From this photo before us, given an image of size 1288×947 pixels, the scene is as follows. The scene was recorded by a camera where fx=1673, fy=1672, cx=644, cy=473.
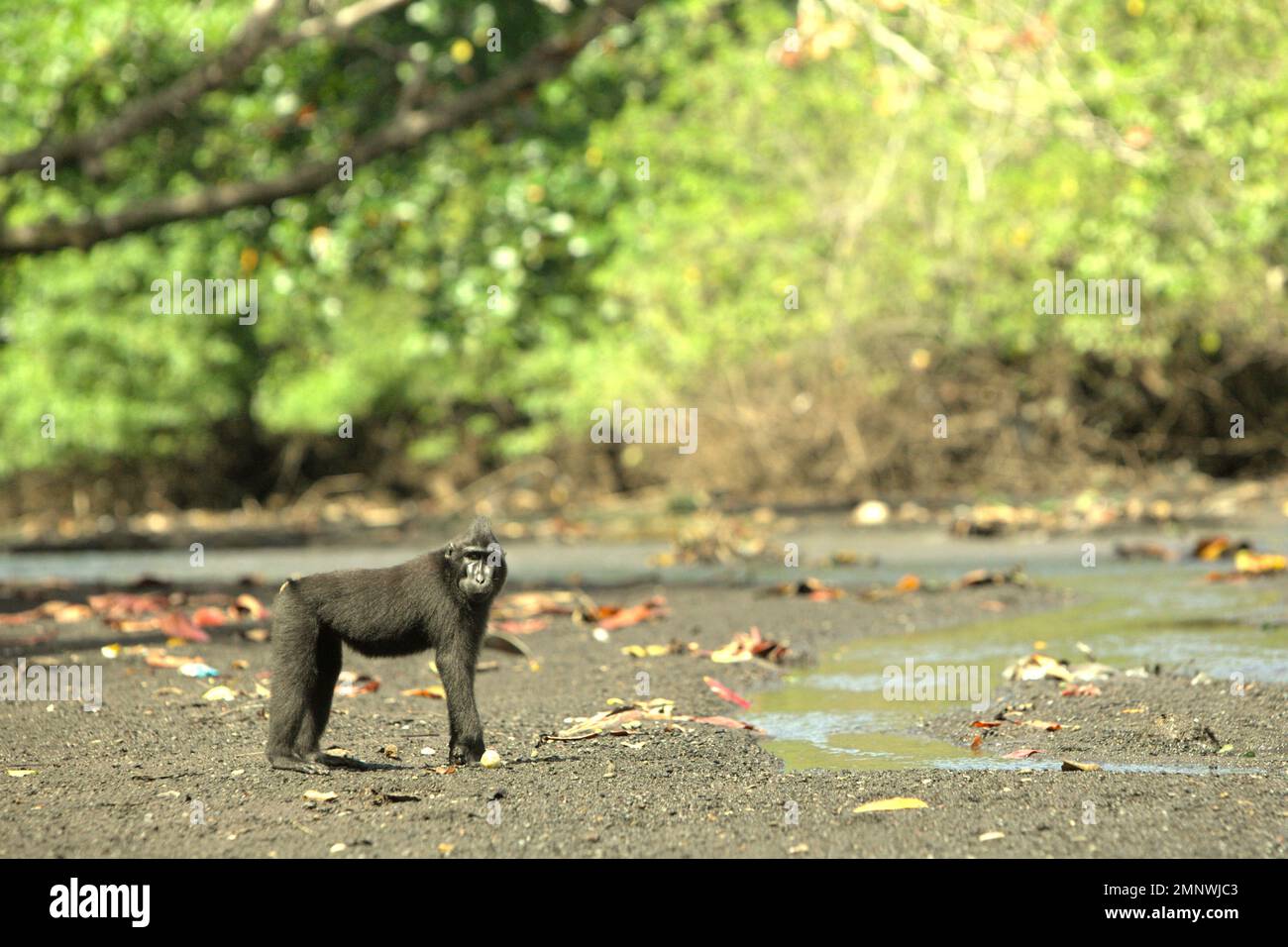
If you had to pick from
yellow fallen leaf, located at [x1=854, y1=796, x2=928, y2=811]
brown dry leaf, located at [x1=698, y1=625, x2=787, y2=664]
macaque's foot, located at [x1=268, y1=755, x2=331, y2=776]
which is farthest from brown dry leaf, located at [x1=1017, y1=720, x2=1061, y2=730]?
macaque's foot, located at [x1=268, y1=755, x2=331, y2=776]

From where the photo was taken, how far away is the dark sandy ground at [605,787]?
4.56 metres

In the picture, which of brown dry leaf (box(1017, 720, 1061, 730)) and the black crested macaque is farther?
brown dry leaf (box(1017, 720, 1061, 730))

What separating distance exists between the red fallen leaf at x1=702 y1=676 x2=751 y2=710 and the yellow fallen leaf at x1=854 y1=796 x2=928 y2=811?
2022mm

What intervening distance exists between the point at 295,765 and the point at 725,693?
7.10 feet

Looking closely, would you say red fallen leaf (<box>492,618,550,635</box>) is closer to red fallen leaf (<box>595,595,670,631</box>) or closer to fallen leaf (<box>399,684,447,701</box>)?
red fallen leaf (<box>595,595,670,631</box>)

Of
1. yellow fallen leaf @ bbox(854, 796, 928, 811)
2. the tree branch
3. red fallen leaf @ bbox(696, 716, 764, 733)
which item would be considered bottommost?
yellow fallen leaf @ bbox(854, 796, 928, 811)

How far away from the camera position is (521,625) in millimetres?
9836

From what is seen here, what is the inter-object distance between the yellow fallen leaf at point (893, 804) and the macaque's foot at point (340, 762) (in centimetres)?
171

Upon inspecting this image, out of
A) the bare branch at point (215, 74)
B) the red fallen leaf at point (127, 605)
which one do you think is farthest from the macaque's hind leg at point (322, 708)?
the bare branch at point (215, 74)

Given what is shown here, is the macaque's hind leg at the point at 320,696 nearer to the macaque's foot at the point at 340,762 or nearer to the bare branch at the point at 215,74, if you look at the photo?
the macaque's foot at the point at 340,762

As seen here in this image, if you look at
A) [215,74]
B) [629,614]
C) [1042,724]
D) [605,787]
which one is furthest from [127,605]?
[1042,724]

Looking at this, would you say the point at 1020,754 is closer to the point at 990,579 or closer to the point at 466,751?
the point at 466,751

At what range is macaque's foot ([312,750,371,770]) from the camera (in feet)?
18.3

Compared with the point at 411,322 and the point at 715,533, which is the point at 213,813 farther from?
the point at 411,322
